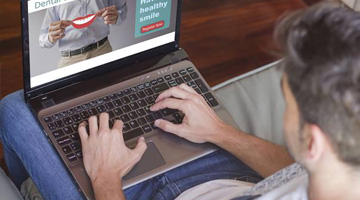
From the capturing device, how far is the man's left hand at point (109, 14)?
4.37 feet

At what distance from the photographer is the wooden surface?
2.24 m

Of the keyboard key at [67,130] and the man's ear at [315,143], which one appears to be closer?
Answer: the man's ear at [315,143]

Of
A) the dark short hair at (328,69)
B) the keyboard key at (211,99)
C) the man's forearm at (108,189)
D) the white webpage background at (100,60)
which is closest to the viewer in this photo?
the dark short hair at (328,69)

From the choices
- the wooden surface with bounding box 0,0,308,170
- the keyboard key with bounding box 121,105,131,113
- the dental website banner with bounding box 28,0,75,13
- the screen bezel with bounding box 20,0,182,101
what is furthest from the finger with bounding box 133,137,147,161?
the wooden surface with bounding box 0,0,308,170

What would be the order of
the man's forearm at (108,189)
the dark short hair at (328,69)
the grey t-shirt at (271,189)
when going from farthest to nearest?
the man's forearm at (108,189) → the grey t-shirt at (271,189) → the dark short hair at (328,69)

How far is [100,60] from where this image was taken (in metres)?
1.39

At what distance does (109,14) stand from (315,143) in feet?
1.92

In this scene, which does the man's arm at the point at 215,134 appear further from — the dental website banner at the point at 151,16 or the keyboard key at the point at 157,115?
the dental website banner at the point at 151,16

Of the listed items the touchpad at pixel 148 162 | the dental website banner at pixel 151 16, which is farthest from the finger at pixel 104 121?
the dental website banner at pixel 151 16

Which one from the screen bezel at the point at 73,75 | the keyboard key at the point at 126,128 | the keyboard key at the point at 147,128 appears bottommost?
the keyboard key at the point at 147,128

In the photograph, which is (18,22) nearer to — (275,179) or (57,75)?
(57,75)

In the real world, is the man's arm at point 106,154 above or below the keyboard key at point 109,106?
below

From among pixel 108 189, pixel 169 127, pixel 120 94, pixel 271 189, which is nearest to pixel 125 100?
pixel 120 94

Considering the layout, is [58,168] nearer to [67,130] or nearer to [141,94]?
[67,130]
